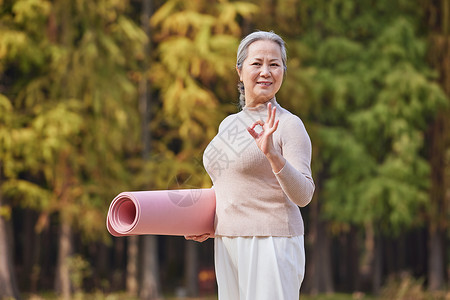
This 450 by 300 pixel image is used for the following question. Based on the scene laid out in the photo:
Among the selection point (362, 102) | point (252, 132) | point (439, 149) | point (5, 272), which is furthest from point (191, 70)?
point (252, 132)

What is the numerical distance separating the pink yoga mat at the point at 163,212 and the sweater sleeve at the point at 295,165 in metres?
0.39

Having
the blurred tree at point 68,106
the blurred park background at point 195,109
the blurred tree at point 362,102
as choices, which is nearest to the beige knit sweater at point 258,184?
the blurred park background at point 195,109

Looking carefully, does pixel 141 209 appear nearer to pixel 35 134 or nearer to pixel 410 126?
pixel 35 134

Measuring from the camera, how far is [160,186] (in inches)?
494

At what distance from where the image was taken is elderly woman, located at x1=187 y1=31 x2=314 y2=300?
7.73 feet

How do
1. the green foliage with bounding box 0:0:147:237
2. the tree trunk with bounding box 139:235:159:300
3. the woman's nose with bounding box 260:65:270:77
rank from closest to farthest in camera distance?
the woman's nose with bounding box 260:65:270:77
the green foliage with bounding box 0:0:147:237
the tree trunk with bounding box 139:235:159:300

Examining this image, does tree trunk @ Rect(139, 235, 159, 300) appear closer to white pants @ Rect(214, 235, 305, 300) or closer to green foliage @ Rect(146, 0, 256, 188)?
green foliage @ Rect(146, 0, 256, 188)

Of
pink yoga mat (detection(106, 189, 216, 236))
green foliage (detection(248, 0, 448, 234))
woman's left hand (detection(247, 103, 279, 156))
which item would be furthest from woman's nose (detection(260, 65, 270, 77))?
green foliage (detection(248, 0, 448, 234))

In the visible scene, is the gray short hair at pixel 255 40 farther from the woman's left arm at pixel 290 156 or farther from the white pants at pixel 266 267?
the white pants at pixel 266 267

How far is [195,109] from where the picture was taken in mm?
12961

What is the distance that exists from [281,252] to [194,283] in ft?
41.8

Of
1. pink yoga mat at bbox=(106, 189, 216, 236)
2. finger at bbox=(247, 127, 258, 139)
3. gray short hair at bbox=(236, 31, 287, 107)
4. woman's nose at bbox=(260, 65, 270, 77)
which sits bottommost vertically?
pink yoga mat at bbox=(106, 189, 216, 236)

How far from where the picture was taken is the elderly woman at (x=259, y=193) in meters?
2.36

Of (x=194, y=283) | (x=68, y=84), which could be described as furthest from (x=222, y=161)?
(x=194, y=283)
